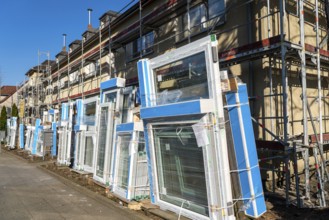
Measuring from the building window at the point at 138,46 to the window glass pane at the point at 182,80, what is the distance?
6.19 metres

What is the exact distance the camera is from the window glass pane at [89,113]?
1035cm

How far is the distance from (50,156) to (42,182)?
6935 millimetres

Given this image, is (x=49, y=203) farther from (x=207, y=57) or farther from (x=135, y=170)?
(x=207, y=57)

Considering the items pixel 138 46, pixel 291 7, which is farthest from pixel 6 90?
pixel 291 7

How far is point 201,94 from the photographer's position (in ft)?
16.2

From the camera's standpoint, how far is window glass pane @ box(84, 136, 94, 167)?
32.9 feet

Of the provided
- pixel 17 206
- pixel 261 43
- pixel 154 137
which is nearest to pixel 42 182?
pixel 17 206

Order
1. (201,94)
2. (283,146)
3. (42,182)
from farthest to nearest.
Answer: (42,182) → (283,146) → (201,94)

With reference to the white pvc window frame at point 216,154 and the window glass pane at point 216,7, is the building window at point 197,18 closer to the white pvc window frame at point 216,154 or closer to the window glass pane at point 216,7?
the window glass pane at point 216,7

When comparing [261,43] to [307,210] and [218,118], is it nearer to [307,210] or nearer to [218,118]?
[218,118]

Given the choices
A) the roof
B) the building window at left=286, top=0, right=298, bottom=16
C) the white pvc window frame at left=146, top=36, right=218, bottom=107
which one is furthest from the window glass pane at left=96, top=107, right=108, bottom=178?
the roof

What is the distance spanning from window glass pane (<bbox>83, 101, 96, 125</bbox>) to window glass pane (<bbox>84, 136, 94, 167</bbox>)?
0.56 metres

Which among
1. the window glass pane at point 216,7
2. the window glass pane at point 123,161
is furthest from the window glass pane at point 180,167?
the window glass pane at point 216,7

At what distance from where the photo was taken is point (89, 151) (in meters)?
10.2
